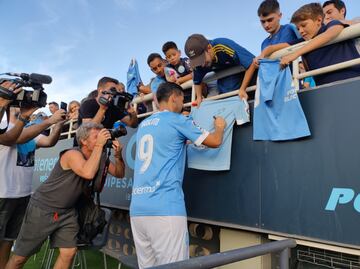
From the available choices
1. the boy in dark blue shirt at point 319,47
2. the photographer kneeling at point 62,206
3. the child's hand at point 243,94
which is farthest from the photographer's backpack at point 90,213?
the boy in dark blue shirt at point 319,47

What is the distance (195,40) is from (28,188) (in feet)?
8.38

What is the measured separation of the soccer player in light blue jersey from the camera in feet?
8.68

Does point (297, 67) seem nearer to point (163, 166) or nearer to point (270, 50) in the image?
point (270, 50)

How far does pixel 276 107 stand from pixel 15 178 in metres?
2.91

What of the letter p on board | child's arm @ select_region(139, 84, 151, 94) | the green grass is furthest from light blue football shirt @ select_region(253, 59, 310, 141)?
the green grass

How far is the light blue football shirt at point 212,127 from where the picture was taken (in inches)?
127

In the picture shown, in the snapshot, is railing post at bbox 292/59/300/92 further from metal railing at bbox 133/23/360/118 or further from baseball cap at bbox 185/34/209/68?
baseball cap at bbox 185/34/209/68

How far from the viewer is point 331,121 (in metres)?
2.55

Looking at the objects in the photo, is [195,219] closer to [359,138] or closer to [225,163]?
[225,163]

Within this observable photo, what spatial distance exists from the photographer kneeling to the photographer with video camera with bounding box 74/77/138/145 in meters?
0.40

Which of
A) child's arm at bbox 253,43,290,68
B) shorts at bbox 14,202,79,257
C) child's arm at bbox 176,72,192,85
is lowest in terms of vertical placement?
shorts at bbox 14,202,79,257

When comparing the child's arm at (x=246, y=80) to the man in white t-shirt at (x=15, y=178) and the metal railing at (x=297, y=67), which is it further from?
the man in white t-shirt at (x=15, y=178)

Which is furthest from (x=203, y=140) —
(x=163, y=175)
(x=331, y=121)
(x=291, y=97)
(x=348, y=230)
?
(x=348, y=230)

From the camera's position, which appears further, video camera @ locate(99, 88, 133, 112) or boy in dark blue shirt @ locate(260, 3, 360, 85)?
video camera @ locate(99, 88, 133, 112)
